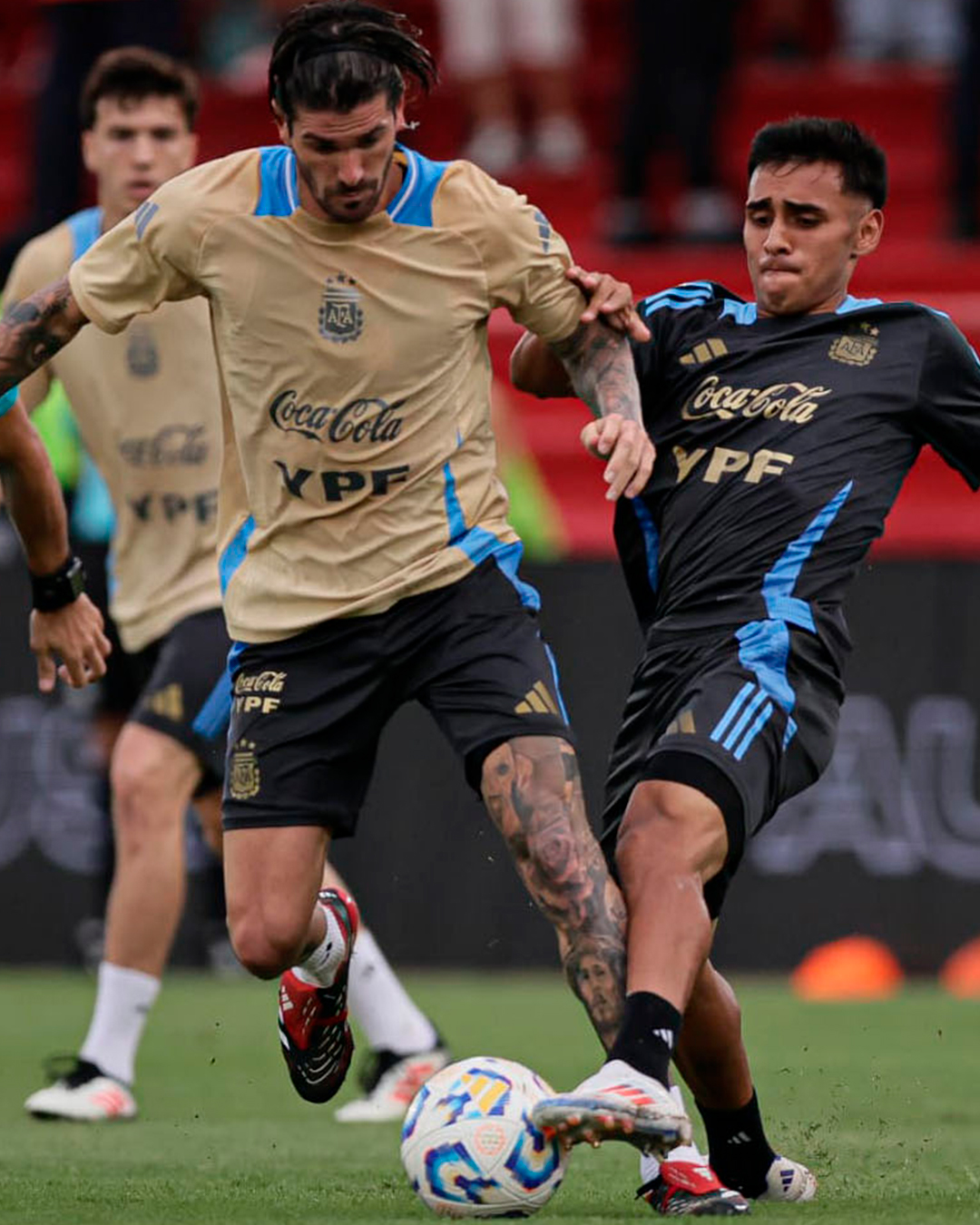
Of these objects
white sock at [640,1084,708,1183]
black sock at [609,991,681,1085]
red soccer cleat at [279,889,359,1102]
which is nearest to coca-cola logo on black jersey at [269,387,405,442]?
red soccer cleat at [279,889,359,1102]

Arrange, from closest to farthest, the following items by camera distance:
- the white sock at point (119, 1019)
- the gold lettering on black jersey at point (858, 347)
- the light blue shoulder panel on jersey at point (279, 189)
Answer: the light blue shoulder panel on jersey at point (279, 189)
the gold lettering on black jersey at point (858, 347)
the white sock at point (119, 1019)

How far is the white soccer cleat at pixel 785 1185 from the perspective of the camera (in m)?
5.43

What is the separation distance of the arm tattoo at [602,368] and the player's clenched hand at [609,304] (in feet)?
0.08

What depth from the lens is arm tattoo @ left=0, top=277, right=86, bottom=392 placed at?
5.56 m

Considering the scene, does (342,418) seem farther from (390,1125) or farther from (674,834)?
(390,1125)

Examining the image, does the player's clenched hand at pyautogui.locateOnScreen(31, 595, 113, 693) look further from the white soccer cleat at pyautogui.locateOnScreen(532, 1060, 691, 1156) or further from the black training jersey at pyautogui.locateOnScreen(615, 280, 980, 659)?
the white soccer cleat at pyautogui.locateOnScreen(532, 1060, 691, 1156)

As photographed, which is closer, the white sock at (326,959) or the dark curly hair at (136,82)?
the white sock at (326,959)

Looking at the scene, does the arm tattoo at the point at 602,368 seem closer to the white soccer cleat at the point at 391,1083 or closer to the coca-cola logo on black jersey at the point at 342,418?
the coca-cola logo on black jersey at the point at 342,418

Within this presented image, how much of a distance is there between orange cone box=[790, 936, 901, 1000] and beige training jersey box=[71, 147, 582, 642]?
17.4 feet

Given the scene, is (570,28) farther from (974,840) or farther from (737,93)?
(974,840)

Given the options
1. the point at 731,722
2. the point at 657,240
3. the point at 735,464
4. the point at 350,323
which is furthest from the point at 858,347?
the point at 657,240

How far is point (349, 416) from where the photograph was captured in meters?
5.59

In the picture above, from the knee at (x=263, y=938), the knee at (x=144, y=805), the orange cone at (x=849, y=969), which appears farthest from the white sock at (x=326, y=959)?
the orange cone at (x=849, y=969)

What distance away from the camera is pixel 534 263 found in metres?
5.58
